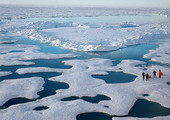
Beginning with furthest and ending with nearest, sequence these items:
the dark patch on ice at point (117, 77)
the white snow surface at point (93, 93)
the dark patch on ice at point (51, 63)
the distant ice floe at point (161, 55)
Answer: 1. the distant ice floe at point (161, 55)
2. the dark patch on ice at point (51, 63)
3. the dark patch on ice at point (117, 77)
4. the white snow surface at point (93, 93)

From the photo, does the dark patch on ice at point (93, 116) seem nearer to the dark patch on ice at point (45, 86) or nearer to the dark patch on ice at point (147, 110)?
the dark patch on ice at point (147, 110)

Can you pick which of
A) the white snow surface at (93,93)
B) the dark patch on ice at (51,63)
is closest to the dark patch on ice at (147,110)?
the white snow surface at (93,93)

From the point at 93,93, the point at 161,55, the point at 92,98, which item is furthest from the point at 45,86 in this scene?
the point at 161,55

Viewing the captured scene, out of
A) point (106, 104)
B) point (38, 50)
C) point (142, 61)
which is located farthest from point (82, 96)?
point (38, 50)

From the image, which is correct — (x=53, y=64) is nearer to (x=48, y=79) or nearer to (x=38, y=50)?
(x=48, y=79)

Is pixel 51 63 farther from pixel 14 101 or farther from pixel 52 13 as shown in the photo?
pixel 52 13

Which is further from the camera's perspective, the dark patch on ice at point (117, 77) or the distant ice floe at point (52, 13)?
the distant ice floe at point (52, 13)

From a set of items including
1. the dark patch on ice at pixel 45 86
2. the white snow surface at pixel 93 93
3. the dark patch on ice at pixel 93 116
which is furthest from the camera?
the dark patch on ice at pixel 45 86
